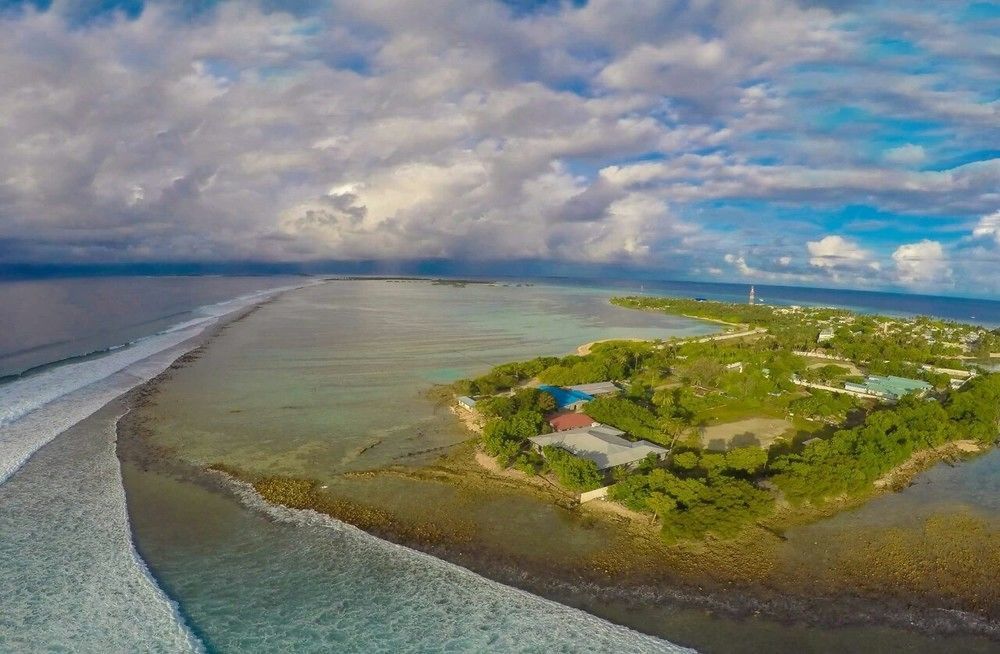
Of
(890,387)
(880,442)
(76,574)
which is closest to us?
(76,574)

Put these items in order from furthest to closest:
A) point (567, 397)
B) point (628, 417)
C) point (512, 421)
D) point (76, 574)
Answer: point (567, 397), point (628, 417), point (512, 421), point (76, 574)

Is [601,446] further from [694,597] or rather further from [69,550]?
[69,550]

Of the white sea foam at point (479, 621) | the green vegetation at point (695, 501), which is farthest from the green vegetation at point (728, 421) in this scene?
the white sea foam at point (479, 621)

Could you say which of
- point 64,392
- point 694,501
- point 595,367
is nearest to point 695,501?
point 694,501

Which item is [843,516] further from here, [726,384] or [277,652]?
Answer: [277,652]

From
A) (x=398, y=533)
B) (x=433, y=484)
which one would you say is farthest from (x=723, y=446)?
(x=398, y=533)

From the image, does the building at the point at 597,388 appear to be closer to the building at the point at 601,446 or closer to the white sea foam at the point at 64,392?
the building at the point at 601,446
